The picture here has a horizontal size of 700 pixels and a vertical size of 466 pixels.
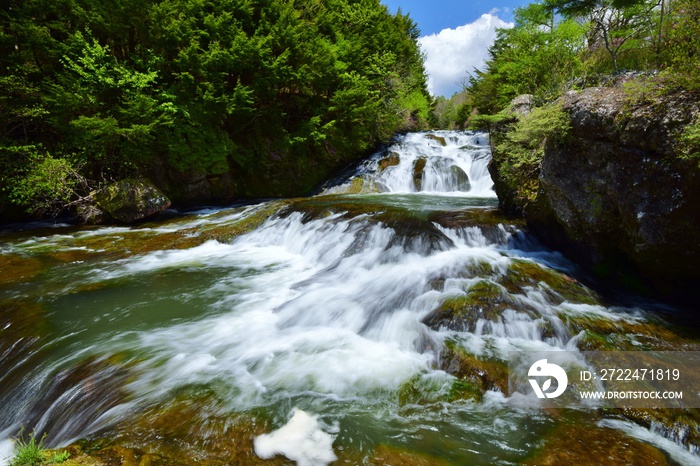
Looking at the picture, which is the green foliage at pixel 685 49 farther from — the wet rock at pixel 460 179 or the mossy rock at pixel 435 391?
the wet rock at pixel 460 179

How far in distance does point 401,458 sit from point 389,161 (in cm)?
1536

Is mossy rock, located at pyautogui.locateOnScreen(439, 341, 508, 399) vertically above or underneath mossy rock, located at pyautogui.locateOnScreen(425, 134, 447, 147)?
underneath

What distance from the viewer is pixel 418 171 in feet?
51.5

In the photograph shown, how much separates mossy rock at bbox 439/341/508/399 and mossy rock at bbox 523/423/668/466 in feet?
2.29

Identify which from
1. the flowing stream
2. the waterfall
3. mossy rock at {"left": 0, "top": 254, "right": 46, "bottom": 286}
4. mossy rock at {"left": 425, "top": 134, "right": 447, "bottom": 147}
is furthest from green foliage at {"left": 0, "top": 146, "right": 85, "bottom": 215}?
mossy rock at {"left": 425, "top": 134, "right": 447, "bottom": 147}

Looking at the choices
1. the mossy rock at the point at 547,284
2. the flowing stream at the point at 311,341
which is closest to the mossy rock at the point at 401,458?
the flowing stream at the point at 311,341

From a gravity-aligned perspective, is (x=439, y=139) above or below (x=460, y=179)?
above

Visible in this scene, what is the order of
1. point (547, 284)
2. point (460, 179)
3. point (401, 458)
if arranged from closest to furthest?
point (401, 458) → point (547, 284) → point (460, 179)

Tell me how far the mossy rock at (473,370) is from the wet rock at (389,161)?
13.2 meters

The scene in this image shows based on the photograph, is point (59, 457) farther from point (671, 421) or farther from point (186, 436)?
point (671, 421)

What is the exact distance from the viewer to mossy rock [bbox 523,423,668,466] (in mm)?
2514

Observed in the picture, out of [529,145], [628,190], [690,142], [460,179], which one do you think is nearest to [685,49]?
[690,142]

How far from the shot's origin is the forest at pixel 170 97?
30.5 ft

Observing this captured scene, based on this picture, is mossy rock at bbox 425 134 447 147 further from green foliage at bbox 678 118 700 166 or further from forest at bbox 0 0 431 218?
green foliage at bbox 678 118 700 166
